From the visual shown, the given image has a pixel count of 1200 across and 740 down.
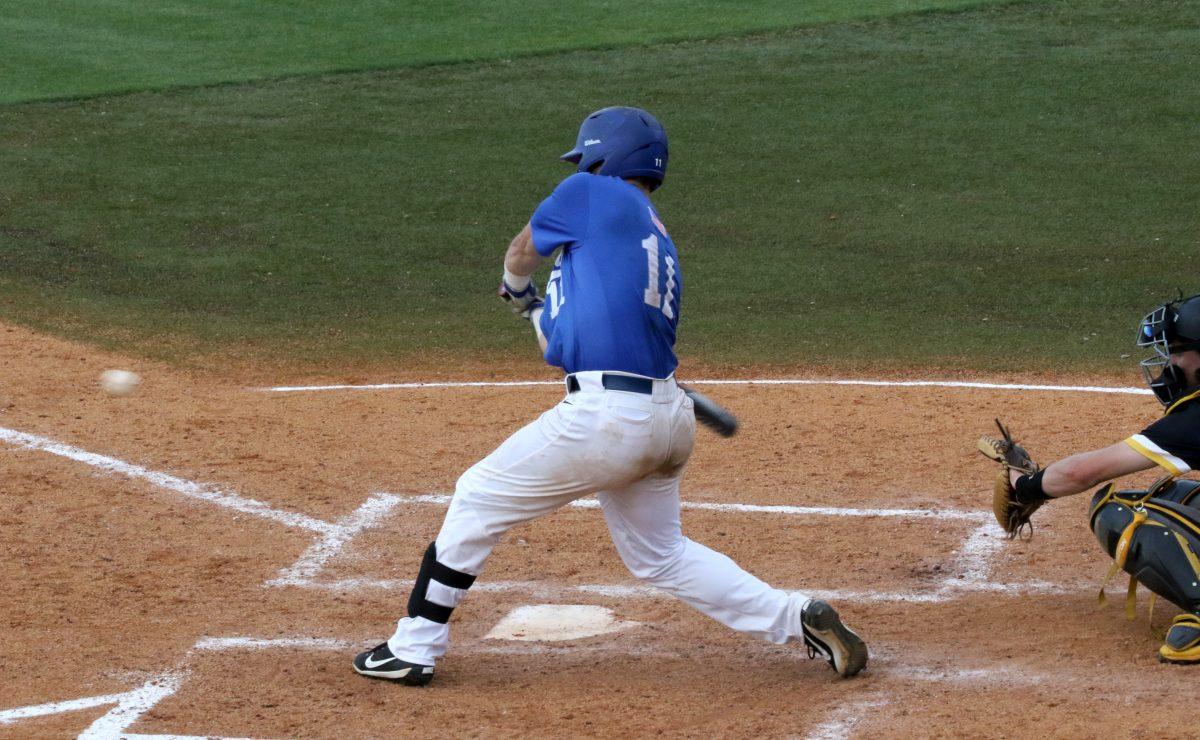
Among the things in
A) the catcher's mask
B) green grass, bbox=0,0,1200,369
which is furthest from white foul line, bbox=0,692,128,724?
green grass, bbox=0,0,1200,369

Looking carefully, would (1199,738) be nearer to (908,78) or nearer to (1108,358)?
(1108,358)

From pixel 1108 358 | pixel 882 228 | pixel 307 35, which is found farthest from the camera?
pixel 307 35

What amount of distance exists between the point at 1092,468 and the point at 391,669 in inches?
91.1

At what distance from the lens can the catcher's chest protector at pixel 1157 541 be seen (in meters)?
4.60

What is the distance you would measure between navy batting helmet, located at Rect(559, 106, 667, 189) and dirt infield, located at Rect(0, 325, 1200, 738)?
165cm

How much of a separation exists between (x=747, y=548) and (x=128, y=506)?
2737 mm

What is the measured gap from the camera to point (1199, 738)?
3.82m

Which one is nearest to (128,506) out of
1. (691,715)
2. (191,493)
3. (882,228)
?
(191,493)

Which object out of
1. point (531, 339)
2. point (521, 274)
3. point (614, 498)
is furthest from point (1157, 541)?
point (531, 339)

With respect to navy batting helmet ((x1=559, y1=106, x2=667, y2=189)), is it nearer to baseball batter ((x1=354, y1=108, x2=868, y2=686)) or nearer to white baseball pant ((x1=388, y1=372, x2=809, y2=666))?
baseball batter ((x1=354, y1=108, x2=868, y2=686))

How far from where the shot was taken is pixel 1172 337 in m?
4.73

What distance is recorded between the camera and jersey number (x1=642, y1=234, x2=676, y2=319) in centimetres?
449

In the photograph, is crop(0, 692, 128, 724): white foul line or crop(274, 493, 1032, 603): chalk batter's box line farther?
crop(274, 493, 1032, 603): chalk batter's box line

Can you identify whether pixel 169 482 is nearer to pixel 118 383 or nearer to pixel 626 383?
pixel 118 383
